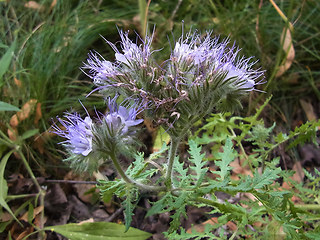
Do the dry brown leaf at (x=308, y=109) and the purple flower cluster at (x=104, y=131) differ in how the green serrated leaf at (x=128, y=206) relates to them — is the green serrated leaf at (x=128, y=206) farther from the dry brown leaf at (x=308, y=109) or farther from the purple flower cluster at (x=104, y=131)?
the dry brown leaf at (x=308, y=109)

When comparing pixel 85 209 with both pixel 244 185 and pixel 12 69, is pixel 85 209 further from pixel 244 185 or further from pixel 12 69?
pixel 244 185

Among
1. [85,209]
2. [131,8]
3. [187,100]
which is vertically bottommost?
[85,209]

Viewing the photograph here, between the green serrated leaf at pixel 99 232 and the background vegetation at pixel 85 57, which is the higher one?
the background vegetation at pixel 85 57

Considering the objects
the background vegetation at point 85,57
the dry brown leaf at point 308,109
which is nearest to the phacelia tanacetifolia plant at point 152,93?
the background vegetation at point 85,57

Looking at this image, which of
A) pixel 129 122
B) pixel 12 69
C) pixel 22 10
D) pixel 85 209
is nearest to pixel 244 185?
pixel 129 122

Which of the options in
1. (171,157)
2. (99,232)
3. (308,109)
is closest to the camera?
(171,157)

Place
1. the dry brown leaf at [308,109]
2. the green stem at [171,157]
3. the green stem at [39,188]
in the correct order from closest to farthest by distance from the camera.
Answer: the green stem at [171,157] → the green stem at [39,188] → the dry brown leaf at [308,109]

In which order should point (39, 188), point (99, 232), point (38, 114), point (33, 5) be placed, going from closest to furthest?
point (99, 232), point (39, 188), point (38, 114), point (33, 5)

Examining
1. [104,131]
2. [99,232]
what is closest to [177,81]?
[104,131]

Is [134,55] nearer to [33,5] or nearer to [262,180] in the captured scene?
[262,180]
